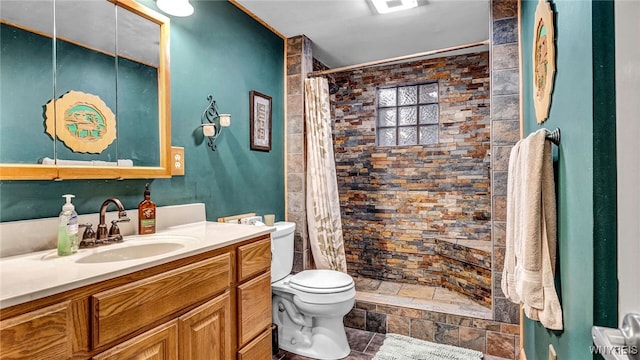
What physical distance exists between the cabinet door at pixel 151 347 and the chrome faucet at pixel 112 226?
50 cm

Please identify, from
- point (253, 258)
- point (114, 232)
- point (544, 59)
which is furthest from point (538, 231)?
point (114, 232)

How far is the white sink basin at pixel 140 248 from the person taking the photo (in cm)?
125

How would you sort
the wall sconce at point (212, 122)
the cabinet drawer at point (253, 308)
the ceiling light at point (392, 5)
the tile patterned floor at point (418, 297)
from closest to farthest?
the cabinet drawer at point (253, 308) → the wall sconce at point (212, 122) → the ceiling light at point (392, 5) → the tile patterned floor at point (418, 297)

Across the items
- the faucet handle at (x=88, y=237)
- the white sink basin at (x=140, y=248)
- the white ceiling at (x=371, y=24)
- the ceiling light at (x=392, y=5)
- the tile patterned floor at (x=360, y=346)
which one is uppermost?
the white ceiling at (x=371, y=24)

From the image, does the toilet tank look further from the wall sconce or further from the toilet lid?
the wall sconce

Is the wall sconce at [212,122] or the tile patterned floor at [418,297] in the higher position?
the wall sconce at [212,122]

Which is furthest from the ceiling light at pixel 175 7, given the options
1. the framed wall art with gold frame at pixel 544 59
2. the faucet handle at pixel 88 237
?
the framed wall art with gold frame at pixel 544 59

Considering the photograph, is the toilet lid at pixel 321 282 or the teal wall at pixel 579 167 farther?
the toilet lid at pixel 321 282

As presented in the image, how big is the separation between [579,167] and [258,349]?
5.02ft

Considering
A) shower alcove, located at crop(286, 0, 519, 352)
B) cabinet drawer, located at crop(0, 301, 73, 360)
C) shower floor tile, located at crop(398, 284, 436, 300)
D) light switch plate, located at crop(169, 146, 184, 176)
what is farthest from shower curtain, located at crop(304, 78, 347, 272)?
cabinet drawer, located at crop(0, 301, 73, 360)

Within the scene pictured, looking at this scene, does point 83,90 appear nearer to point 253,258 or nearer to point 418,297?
point 253,258

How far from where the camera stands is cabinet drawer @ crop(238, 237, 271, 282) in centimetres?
145

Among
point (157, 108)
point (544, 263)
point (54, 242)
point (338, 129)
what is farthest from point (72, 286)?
point (338, 129)

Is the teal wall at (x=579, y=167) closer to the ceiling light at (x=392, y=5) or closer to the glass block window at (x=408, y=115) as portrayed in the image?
the ceiling light at (x=392, y=5)
